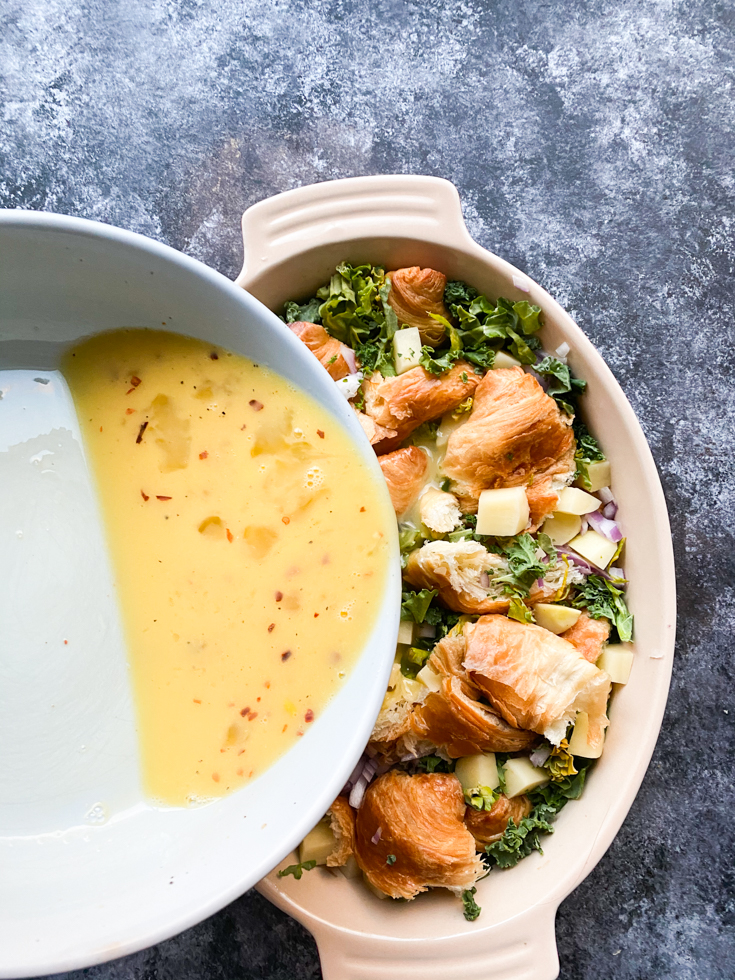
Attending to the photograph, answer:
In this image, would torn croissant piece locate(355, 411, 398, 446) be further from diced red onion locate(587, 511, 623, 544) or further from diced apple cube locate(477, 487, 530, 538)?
diced red onion locate(587, 511, 623, 544)

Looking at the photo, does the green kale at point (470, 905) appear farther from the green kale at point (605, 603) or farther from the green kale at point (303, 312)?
the green kale at point (303, 312)

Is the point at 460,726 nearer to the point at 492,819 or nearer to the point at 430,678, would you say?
the point at 430,678

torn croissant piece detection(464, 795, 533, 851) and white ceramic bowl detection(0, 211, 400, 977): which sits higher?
white ceramic bowl detection(0, 211, 400, 977)

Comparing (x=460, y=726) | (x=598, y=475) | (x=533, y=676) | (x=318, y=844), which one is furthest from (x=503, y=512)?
(x=318, y=844)

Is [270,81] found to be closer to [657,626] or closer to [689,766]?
[657,626]

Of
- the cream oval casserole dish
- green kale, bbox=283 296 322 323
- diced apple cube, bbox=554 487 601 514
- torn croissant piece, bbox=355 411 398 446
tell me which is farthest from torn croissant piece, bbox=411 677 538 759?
green kale, bbox=283 296 322 323

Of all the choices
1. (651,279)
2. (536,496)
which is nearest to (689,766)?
(536,496)
